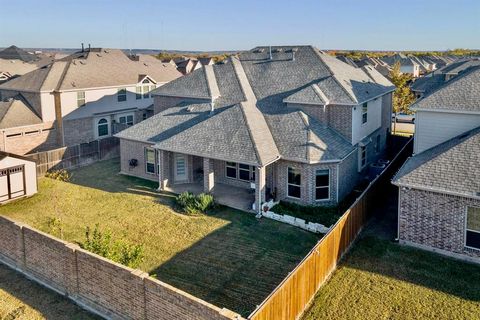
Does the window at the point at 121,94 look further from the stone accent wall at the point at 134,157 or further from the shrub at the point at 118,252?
the shrub at the point at 118,252

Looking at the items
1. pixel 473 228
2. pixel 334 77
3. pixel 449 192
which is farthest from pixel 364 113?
pixel 473 228

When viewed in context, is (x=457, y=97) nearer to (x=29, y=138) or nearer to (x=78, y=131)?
(x=78, y=131)

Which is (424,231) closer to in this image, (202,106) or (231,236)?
(231,236)

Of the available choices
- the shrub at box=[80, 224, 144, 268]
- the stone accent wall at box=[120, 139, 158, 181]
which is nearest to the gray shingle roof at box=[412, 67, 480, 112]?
the shrub at box=[80, 224, 144, 268]

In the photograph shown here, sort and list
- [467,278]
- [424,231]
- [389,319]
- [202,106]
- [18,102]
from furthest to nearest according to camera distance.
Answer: [18,102]
[202,106]
[424,231]
[467,278]
[389,319]

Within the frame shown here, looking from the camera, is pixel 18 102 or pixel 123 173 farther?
pixel 18 102

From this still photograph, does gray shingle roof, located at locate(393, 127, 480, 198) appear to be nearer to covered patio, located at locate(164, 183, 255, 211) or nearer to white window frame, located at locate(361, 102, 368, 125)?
white window frame, located at locate(361, 102, 368, 125)

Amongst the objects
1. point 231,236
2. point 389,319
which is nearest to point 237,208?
point 231,236
